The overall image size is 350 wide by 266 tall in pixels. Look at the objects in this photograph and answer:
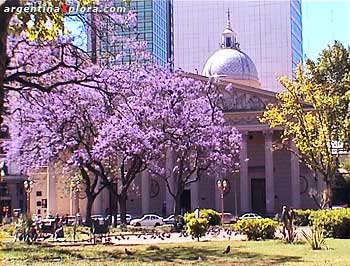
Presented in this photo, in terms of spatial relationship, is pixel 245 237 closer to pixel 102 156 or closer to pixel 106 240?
pixel 106 240

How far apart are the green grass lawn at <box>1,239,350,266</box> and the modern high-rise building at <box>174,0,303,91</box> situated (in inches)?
2318

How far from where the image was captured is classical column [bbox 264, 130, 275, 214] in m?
57.6

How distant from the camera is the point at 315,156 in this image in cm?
3697

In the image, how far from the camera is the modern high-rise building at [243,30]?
7894 centimetres

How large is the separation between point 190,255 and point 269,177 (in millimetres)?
40793

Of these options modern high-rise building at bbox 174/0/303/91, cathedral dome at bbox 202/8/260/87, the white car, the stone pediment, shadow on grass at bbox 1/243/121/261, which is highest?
modern high-rise building at bbox 174/0/303/91

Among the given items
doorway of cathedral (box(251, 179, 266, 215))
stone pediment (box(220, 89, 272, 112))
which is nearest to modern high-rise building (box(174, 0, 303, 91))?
doorway of cathedral (box(251, 179, 266, 215))

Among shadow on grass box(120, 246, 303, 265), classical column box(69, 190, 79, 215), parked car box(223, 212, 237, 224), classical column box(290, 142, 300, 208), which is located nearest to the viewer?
shadow on grass box(120, 246, 303, 265)

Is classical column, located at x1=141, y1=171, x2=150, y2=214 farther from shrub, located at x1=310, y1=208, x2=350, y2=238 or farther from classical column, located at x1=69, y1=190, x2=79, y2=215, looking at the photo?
shrub, located at x1=310, y1=208, x2=350, y2=238

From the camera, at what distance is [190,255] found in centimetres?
1833

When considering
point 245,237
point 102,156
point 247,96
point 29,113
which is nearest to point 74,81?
point 245,237

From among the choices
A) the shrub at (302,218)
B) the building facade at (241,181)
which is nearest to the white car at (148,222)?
the building facade at (241,181)

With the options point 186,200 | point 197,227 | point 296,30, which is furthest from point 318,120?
point 296,30

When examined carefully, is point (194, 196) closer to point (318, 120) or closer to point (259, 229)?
point (318, 120)
